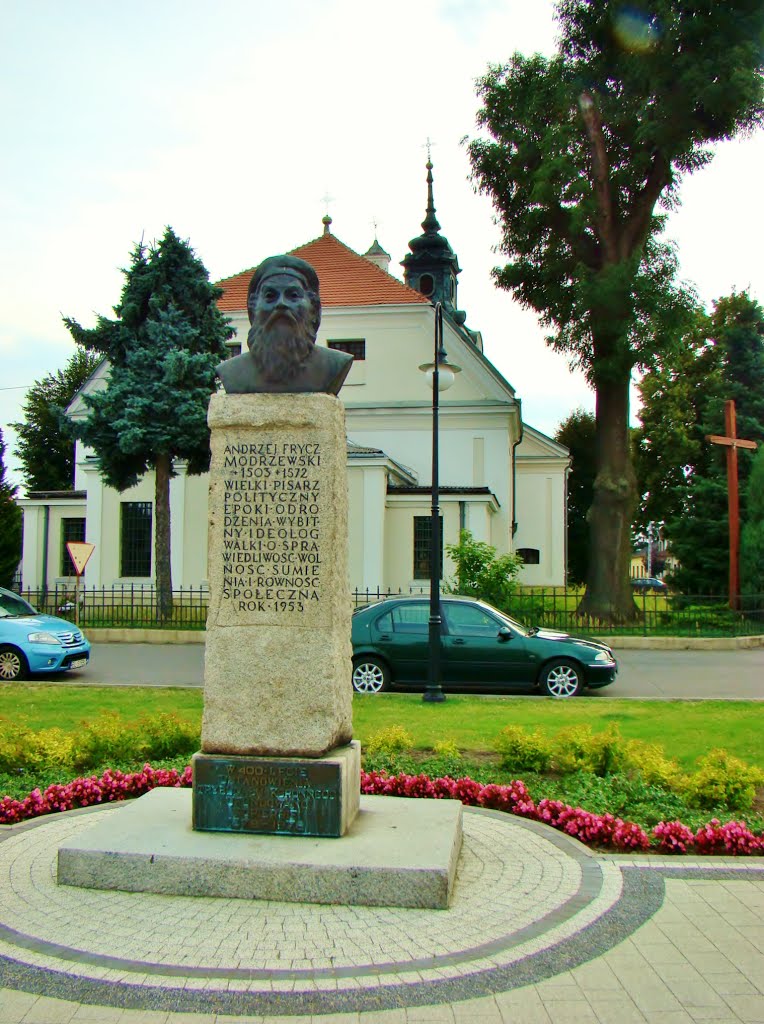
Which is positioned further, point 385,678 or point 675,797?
point 385,678

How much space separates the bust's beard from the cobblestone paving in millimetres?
2977

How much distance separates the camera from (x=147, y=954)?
161 inches

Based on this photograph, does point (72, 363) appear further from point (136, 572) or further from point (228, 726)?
point (228, 726)

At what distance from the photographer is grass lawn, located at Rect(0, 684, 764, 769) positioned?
9.40m

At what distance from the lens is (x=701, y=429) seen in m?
31.2

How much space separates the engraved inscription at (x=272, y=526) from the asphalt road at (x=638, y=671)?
8.73 m

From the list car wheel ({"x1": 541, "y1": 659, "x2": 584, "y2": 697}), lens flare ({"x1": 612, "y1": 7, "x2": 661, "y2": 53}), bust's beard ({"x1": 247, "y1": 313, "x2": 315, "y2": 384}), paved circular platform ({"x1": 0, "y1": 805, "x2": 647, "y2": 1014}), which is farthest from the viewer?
→ lens flare ({"x1": 612, "y1": 7, "x2": 661, "y2": 53})

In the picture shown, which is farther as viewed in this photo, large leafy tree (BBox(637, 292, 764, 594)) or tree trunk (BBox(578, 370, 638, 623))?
large leafy tree (BBox(637, 292, 764, 594))

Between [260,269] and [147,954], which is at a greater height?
[260,269]

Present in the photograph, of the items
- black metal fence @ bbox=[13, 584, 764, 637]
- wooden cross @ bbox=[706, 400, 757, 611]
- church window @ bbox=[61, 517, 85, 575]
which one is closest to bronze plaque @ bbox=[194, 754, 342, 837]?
black metal fence @ bbox=[13, 584, 764, 637]

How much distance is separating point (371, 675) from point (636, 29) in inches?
687

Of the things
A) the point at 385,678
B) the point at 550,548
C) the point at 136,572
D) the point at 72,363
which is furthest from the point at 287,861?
the point at 72,363

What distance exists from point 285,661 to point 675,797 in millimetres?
3328

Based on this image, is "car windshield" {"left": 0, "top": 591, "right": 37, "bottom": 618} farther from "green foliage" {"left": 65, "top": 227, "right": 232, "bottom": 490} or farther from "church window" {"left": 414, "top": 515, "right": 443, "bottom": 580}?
"church window" {"left": 414, "top": 515, "right": 443, "bottom": 580}
